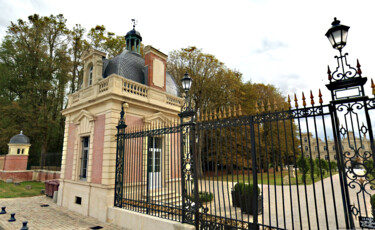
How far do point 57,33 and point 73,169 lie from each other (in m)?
19.6

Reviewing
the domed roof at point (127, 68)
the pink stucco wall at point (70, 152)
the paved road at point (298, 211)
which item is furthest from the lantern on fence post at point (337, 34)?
the pink stucco wall at point (70, 152)

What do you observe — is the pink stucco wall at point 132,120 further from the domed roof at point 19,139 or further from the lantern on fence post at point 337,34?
the domed roof at point 19,139

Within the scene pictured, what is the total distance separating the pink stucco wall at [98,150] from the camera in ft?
28.6

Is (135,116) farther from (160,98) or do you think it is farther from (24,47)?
(24,47)

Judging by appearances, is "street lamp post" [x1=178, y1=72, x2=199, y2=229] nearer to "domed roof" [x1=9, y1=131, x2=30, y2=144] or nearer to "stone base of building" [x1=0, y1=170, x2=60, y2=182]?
"stone base of building" [x1=0, y1=170, x2=60, y2=182]

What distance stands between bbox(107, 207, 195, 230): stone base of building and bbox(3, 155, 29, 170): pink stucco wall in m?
17.5

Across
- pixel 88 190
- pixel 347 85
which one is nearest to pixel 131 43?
pixel 88 190

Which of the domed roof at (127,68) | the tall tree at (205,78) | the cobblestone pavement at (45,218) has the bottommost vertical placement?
the cobblestone pavement at (45,218)

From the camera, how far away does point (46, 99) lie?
888 inches

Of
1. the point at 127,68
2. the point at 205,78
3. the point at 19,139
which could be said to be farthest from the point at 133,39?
the point at 19,139

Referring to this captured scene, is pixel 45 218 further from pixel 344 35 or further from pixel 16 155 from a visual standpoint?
pixel 16 155

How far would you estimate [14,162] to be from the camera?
19453mm

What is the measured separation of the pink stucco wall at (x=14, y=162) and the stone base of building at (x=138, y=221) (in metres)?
17.5

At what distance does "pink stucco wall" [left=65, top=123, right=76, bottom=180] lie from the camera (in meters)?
10.8
